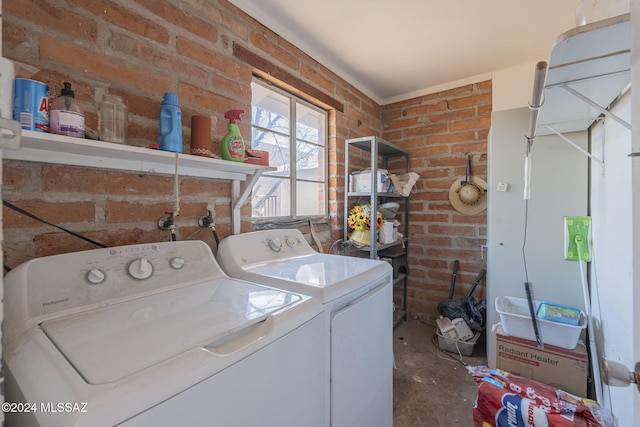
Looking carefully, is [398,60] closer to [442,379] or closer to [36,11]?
[36,11]

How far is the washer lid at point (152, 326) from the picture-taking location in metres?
0.54

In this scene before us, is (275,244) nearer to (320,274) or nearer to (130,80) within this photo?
(320,274)

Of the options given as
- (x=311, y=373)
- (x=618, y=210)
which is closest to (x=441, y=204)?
(x=618, y=210)

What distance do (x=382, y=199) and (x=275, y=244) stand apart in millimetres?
1707

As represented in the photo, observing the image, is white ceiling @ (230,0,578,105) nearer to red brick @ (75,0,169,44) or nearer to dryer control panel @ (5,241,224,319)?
red brick @ (75,0,169,44)

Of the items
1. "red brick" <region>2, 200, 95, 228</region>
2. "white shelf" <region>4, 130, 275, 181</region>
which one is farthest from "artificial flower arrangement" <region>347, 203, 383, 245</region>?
"red brick" <region>2, 200, 95, 228</region>

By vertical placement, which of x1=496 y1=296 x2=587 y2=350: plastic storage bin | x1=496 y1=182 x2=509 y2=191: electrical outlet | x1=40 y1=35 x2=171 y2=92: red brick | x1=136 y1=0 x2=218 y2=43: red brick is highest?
x1=136 y1=0 x2=218 y2=43: red brick

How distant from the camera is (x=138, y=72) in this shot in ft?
3.69

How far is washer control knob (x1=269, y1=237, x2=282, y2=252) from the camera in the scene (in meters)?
1.41

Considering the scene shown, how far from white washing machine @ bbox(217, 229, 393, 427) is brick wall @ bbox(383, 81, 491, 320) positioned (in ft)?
5.23

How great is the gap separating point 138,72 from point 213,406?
1270mm

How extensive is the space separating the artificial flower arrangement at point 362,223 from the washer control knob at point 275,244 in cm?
96

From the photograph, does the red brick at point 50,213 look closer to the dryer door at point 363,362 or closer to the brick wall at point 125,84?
the brick wall at point 125,84

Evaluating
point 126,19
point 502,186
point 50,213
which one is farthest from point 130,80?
point 502,186
